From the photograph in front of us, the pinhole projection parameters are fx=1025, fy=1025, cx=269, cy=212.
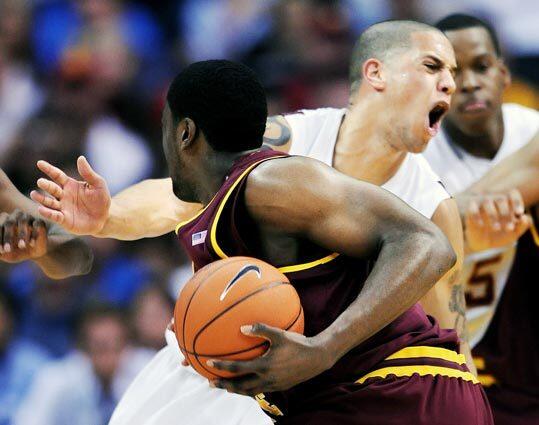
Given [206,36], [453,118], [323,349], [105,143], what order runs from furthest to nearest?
[206,36] < [105,143] < [453,118] < [323,349]

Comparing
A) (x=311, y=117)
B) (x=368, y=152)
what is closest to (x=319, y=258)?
(x=368, y=152)

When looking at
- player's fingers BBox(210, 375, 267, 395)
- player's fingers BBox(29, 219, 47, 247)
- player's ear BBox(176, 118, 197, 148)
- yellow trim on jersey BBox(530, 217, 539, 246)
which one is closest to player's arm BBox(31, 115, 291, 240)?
player's fingers BBox(29, 219, 47, 247)

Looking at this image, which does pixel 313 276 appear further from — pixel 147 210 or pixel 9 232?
pixel 147 210

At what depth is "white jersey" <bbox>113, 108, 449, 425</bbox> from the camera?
395 centimetres

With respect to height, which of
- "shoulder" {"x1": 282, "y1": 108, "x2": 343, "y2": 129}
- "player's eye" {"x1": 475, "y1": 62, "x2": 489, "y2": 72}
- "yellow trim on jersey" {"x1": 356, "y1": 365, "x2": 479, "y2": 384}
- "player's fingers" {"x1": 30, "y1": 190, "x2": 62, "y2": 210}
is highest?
"player's eye" {"x1": 475, "y1": 62, "x2": 489, "y2": 72}

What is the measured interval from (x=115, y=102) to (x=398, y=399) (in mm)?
5411

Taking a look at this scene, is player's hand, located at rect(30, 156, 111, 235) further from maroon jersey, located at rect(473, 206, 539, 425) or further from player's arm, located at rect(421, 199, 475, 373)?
maroon jersey, located at rect(473, 206, 539, 425)

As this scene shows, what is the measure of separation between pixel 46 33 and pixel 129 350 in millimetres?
2942

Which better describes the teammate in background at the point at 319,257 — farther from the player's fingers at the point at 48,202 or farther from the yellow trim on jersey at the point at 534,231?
the yellow trim on jersey at the point at 534,231

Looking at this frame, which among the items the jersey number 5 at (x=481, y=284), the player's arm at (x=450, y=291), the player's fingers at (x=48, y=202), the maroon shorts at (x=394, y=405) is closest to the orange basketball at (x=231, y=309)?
the maroon shorts at (x=394, y=405)

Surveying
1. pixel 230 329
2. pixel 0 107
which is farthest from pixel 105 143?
pixel 230 329

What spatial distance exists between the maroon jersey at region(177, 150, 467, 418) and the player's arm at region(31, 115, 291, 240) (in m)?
0.65

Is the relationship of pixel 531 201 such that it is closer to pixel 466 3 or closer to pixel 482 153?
pixel 482 153

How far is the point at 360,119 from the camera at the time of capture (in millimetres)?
4586
